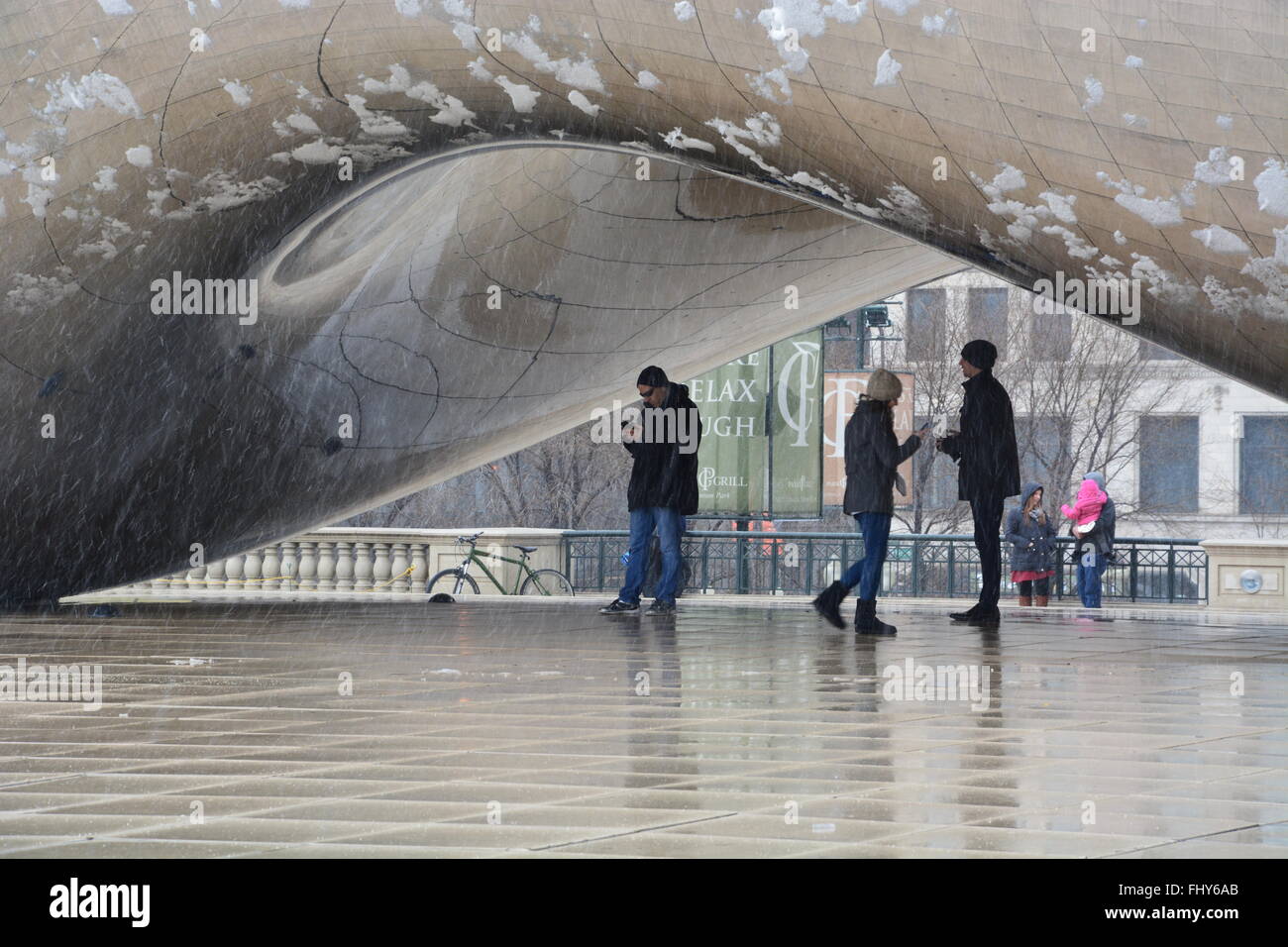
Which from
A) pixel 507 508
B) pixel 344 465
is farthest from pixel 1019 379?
pixel 344 465

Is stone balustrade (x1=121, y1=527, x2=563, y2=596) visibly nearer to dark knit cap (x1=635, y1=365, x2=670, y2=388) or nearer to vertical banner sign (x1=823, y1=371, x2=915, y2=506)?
vertical banner sign (x1=823, y1=371, x2=915, y2=506)

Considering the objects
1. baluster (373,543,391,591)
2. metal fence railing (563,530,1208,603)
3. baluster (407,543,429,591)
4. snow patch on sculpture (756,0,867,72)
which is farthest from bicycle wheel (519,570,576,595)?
snow patch on sculpture (756,0,867,72)

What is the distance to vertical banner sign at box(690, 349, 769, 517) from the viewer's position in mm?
19344

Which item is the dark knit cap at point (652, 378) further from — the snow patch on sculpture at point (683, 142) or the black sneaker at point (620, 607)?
the snow patch on sculpture at point (683, 142)

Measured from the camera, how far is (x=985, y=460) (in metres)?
10.5

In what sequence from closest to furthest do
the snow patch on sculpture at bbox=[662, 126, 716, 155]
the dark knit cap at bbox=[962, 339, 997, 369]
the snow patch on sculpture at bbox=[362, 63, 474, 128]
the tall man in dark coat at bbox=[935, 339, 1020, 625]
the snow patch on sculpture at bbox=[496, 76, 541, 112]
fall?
1. the snow patch on sculpture at bbox=[662, 126, 716, 155]
2. the snow patch on sculpture at bbox=[496, 76, 541, 112]
3. the snow patch on sculpture at bbox=[362, 63, 474, 128]
4. the tall man in dark coat at bbox=[935, 339, 1020, 625]
5. the dark knit cap at bbox=[962, 339, 997, 369]

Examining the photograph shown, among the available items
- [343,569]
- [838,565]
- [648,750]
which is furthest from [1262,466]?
[648,750]

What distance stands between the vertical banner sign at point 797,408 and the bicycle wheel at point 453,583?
4.14 metres

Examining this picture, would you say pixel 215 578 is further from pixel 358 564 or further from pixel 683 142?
pixel 683 142

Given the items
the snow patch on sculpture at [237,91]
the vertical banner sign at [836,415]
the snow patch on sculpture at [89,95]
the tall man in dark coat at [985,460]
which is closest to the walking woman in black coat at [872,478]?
the tall man in dark coat at [985,460]

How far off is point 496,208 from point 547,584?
760 cm

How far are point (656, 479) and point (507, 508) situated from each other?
74.8 ft

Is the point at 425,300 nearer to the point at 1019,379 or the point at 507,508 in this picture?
the point at 507,508

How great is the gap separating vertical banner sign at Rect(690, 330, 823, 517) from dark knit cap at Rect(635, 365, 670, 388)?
26.2 ft
